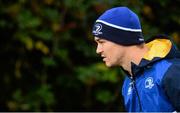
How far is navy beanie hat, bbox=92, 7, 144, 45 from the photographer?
3.18m

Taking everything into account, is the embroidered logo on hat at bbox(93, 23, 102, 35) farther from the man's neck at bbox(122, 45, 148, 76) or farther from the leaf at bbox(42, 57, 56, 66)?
Result: the leaf at bbox(42, 57, 56, 66)

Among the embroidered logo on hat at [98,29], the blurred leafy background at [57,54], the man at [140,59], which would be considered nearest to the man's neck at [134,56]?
the man at [140,59]

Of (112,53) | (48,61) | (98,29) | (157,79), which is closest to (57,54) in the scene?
(48,61)

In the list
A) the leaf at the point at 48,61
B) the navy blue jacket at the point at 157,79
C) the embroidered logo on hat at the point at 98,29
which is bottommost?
the leaf at the point at 48,61

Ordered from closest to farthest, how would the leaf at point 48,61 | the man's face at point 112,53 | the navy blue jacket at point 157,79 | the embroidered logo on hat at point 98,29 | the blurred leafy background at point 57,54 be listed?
1. the navy blue jacket at point 157,79
2. the man's face at point 112,53
3. the embroidered logo on hat at point 98,29
4. the blurred leafy background at point 57,54
5. the leaf at point 48,61

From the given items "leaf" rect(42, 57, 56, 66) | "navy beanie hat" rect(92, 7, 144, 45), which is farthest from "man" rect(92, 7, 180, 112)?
"leaf" rect(42, 57, 56, 66)

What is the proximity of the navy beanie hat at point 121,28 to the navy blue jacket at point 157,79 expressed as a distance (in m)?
0.11

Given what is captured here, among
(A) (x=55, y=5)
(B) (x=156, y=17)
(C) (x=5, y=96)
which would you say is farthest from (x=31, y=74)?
(B) (x=156, y=17)

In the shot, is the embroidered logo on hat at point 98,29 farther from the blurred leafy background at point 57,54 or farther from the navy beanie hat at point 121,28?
the blurred leafy background at point 57,54

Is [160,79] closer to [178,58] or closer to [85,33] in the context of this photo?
[178,58]

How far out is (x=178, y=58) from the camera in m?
3.11

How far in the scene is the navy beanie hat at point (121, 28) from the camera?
10.4 ft

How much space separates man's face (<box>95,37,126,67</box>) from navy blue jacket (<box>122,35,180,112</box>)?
0.27 ft

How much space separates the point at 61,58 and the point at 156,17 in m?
1.10
